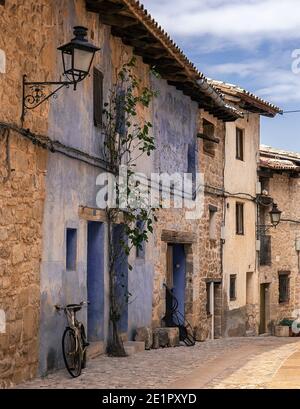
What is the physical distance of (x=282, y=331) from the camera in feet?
79.3

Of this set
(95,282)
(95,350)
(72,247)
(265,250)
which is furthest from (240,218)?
(72,247)

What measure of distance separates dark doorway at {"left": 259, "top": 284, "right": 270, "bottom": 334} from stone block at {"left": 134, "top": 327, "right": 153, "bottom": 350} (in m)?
12.0

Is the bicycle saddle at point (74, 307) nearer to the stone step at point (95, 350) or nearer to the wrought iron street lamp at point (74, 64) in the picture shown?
the stone step at point (95, 350)

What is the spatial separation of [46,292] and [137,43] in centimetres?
535

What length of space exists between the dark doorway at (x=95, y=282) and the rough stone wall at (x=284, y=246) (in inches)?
549

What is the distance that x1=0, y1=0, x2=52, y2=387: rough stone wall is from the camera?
28.5ft

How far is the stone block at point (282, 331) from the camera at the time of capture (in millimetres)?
24059

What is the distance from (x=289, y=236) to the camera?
88.2 feet

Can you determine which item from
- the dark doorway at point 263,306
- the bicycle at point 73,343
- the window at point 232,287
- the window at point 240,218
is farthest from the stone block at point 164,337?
the dark doorway at point 263,306

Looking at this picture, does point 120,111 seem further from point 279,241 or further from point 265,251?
point 279,241

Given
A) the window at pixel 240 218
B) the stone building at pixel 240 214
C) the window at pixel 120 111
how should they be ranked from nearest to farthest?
1. the window at pixel 120 111
2. the stone building at pixel 240 214
3. the window at pixel 240 218

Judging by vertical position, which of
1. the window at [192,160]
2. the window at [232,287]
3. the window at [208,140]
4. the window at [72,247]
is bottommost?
the window at [232,287]

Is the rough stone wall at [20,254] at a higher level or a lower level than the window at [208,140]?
lower

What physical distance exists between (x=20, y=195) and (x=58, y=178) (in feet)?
4.16
